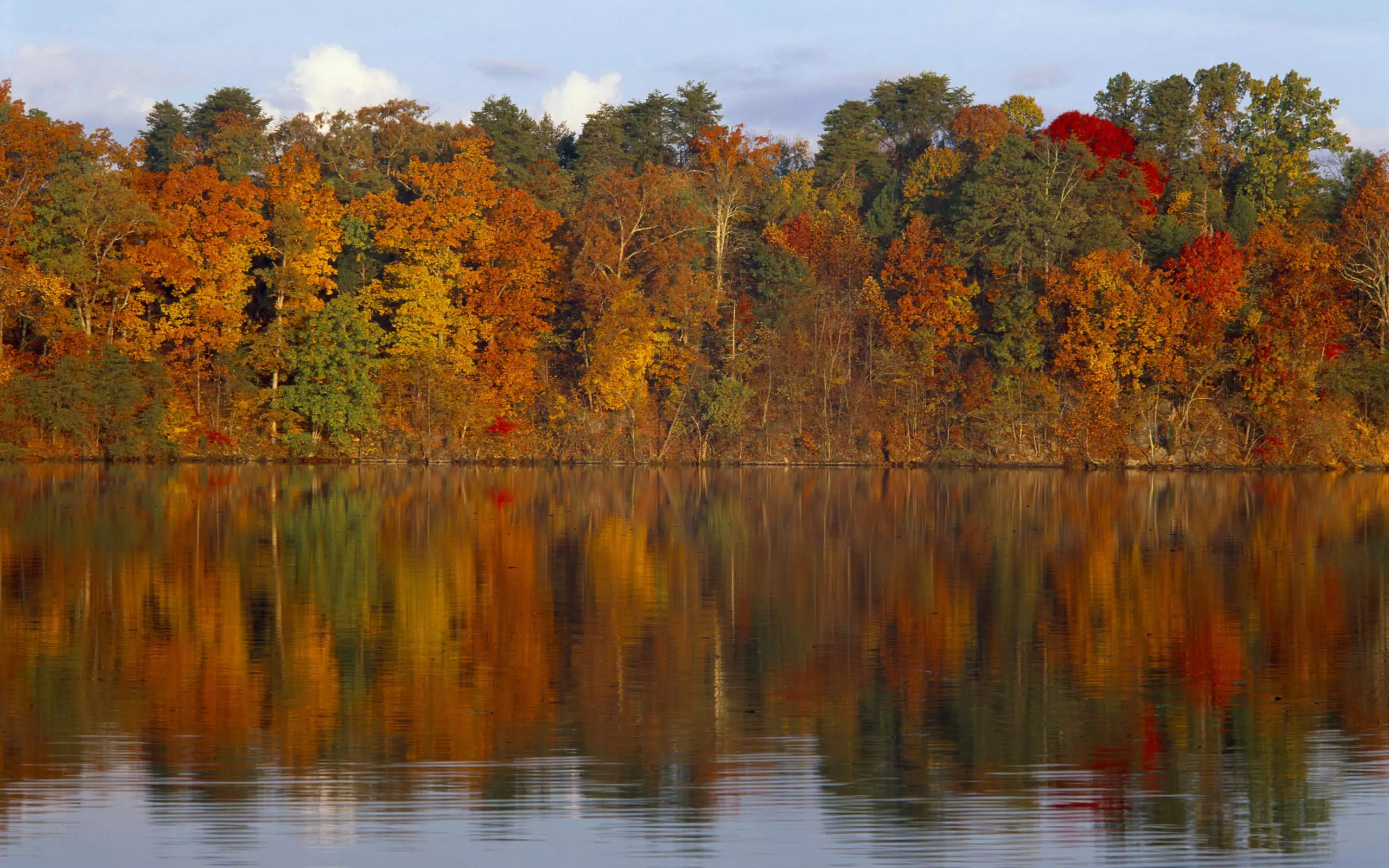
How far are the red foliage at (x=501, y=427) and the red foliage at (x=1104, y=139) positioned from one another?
2484cm

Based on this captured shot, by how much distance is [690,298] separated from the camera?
55.5 metres

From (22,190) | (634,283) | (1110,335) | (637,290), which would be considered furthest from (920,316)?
(22,190)

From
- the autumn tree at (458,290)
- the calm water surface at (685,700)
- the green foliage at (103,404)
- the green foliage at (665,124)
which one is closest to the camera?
the calm water surface at (685,700)

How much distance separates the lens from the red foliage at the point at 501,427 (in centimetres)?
5397

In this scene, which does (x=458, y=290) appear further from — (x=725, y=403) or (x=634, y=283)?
(x=725, y=403)

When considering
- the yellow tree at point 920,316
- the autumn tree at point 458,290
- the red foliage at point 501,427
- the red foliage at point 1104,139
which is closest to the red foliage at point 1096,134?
the red foliage at point 1104,139

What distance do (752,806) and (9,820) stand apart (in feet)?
13.4

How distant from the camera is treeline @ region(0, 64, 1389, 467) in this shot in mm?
49375

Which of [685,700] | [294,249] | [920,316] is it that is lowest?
[685,700]

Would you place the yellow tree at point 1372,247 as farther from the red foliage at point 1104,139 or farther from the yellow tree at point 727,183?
the yellow tree at point 727,183

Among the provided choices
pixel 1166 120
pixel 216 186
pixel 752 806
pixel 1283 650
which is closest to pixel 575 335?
pixel 216 186

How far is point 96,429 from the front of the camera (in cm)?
4775

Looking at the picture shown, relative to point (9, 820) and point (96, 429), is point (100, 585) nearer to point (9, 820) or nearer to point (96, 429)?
point (9, 820)

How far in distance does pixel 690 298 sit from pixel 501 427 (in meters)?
8.74
